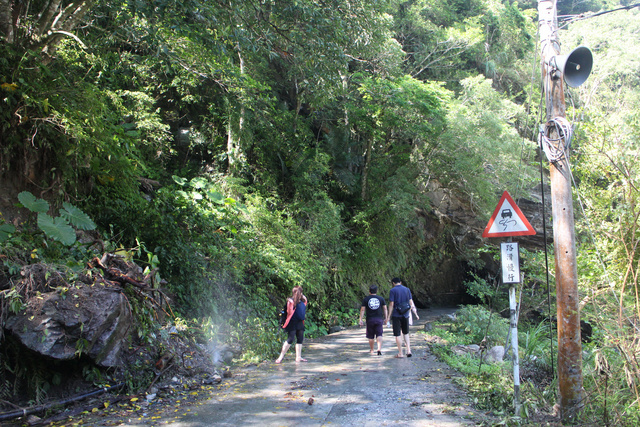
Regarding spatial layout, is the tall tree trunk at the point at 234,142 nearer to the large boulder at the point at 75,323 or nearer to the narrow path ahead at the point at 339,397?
the narrow path ahead at the point at 339,397

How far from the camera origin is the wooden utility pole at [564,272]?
541 cm

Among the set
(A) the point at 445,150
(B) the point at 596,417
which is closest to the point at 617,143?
(B) the point at 596,417

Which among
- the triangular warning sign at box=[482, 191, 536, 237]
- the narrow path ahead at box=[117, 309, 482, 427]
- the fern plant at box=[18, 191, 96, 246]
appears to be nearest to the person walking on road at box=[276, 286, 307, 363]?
the narrow path ahead at box=[117, 309, 482, 427]

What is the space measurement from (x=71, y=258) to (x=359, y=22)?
8.62 meters

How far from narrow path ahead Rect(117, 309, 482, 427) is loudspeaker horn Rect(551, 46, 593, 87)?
459cm

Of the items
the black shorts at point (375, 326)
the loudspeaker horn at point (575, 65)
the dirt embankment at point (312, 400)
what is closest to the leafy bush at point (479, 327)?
the black shorts at point (375, 326)

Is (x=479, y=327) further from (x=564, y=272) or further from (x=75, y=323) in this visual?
(x=75, y=323)

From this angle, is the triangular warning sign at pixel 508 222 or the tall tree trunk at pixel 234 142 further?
the tall tree trunk at pixel 234 142

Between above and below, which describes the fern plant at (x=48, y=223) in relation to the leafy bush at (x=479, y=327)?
above

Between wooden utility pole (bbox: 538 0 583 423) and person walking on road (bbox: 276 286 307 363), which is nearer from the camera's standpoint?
wooden utility pole (bbox: 538 0 583 423)

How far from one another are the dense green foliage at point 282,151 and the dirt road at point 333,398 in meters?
1.69

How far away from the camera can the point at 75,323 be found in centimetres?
534

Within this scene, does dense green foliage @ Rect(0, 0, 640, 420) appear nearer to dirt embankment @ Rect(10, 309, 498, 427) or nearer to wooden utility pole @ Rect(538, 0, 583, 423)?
wooden utility pole @ Rect(538, 0, 583, 423)

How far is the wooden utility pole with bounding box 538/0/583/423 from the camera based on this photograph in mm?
5406
